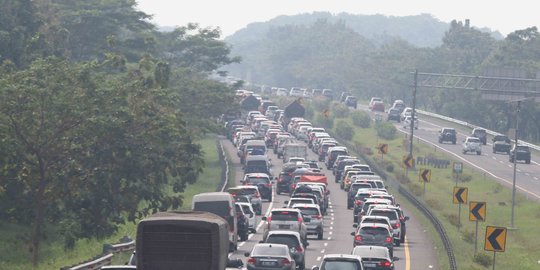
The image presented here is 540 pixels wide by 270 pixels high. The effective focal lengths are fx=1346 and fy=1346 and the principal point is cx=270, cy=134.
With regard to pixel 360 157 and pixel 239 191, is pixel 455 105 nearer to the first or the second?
pixel 360 157

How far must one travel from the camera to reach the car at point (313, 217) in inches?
2317

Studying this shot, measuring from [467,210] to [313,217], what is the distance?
2866 centimetres

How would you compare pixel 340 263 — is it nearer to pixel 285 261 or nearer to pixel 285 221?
pixel 285 261

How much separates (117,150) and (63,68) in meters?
3.92

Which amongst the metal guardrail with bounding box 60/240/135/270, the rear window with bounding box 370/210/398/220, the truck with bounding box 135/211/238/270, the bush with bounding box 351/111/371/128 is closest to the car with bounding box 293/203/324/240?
the rear window with bounding box 370/210/398/220

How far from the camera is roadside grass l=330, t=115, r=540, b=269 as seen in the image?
57397 millimetres

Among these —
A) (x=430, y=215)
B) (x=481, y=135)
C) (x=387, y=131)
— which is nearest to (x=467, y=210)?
(x=430, y=215)

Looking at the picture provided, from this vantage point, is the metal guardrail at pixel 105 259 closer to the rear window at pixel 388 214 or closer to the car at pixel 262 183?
the rear window at pixel 388 214

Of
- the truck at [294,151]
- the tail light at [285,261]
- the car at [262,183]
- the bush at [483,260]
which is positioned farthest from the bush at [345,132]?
the tail light at [285,261]

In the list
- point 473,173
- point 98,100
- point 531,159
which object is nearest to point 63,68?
point 98,100

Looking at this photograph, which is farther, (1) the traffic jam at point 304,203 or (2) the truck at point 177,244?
(1) the traffic jam at point 304,203

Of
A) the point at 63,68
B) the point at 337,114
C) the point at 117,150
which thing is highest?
the point at 63,68

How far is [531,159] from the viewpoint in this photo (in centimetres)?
12081

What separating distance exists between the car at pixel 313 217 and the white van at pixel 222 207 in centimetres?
771
